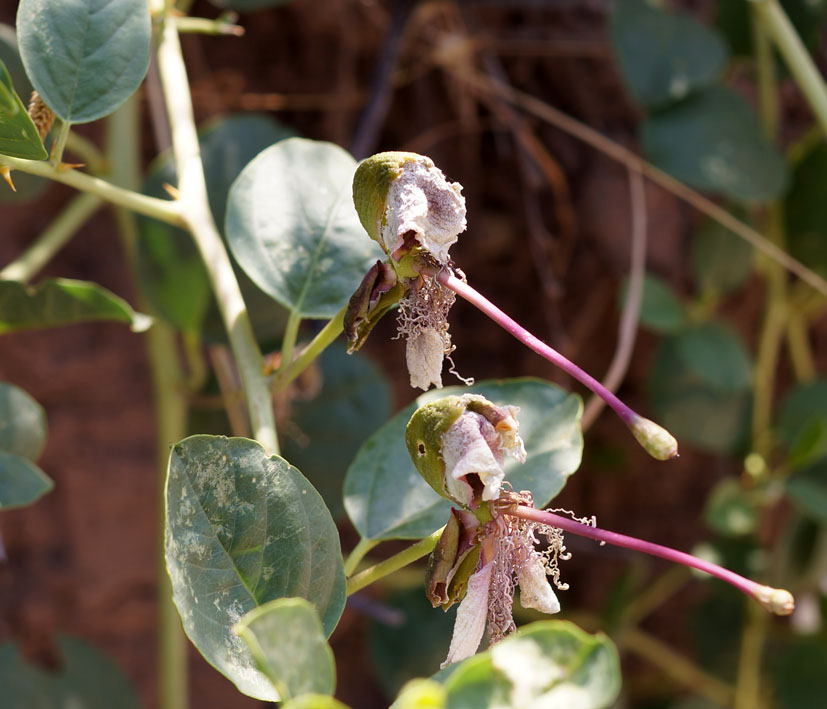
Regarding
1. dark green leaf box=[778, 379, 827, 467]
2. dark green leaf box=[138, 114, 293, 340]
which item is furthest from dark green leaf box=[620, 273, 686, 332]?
dark green leaf box=[138, 114, 293, 340]

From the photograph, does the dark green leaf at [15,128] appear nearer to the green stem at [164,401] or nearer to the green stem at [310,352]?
the green stem at [310,352]

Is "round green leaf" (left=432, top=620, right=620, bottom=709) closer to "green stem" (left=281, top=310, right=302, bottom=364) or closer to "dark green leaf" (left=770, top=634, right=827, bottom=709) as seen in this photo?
"green stem" (left=281, top=310, right=302, bottom=364)

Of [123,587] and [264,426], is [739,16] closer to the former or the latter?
[264,426]

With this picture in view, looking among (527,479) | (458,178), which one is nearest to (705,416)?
(458,178)

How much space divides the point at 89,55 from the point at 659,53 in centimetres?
57

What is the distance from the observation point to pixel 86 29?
1.24ft

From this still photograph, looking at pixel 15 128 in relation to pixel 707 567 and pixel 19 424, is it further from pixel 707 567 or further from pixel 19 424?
pixel 707 567

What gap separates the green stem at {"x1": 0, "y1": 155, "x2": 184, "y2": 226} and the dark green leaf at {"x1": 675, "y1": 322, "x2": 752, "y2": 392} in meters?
0.54

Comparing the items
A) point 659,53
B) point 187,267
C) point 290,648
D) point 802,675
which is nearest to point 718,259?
point 659,53

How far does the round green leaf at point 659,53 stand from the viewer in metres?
0.79

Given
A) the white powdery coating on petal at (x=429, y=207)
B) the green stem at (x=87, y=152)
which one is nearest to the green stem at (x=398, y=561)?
the white powdery coating on petal at (x=429, y=207)

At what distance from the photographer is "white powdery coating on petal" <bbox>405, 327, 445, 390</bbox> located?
32 centimetres

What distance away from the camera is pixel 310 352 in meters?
0.37

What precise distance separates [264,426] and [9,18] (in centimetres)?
65
